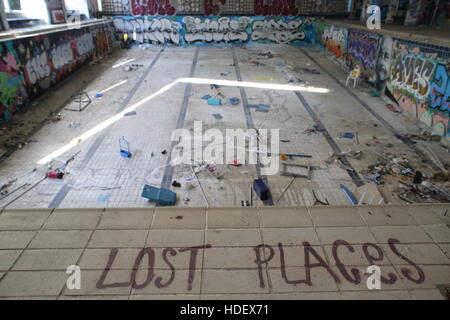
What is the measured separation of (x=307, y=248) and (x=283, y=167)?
8.01ft

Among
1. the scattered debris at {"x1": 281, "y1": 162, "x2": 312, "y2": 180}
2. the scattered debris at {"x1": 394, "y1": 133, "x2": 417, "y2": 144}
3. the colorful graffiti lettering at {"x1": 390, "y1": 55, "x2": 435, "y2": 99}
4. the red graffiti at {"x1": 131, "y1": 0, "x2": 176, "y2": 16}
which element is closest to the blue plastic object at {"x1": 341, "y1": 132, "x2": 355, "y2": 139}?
the scattered debris at {"x1": 394, "y1": 133, "x2": 417, "y2": 144}

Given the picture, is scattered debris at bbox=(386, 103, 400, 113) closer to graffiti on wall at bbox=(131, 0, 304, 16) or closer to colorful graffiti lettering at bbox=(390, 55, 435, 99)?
colorful graffiti lettering at bbox=(390, 55, 435, 99)

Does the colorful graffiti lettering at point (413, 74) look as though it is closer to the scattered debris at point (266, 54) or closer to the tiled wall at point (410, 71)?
the tiled wall at point (410, 71)

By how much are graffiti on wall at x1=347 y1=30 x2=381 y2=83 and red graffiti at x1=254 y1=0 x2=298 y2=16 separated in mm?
5615

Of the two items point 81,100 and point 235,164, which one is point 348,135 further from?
point 81,100

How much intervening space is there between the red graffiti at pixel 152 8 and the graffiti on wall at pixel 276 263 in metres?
14.6

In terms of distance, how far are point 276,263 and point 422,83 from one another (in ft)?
18.5

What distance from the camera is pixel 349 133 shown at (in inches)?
240

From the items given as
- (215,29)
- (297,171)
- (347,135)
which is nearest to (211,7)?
(215,29)

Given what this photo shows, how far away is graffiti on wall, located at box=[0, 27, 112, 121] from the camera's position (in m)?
6.27

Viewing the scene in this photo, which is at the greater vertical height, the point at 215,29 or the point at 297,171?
Answer: the point at 215,29

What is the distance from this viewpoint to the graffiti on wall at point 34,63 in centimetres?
627

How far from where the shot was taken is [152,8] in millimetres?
14664
